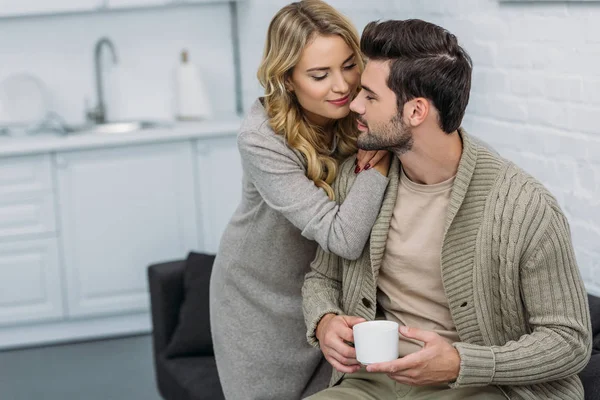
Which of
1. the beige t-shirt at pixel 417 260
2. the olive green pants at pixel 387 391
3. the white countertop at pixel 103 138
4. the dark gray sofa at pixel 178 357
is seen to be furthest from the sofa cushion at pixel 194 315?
the white countertop at pixel 103 138

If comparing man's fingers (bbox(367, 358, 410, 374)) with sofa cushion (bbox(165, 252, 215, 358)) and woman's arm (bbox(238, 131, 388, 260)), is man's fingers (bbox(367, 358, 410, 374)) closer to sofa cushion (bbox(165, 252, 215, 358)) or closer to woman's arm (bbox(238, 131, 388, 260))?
woman's arm (bbox(238, 131, 388, 260))

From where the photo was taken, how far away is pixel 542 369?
183 centimetres

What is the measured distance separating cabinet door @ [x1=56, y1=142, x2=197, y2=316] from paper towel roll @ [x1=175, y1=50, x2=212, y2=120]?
0.36 meters

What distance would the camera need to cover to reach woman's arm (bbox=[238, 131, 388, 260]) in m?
2.03

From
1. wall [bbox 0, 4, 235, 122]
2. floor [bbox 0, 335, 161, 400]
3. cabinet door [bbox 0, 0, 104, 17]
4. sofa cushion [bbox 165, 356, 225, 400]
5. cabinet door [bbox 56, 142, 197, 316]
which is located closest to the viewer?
sofa cushion [bbox 165, 356, 225, 400]

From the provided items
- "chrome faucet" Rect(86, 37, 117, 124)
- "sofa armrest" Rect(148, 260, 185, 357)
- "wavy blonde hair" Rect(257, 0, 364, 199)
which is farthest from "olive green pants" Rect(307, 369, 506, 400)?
"chrome faucet" Rect(86, 37, 117, 124)

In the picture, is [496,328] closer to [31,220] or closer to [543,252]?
[543,252]

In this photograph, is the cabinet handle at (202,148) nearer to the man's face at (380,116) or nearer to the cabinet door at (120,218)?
the cabinet door at (120,218)

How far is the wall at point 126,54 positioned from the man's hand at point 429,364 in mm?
3429

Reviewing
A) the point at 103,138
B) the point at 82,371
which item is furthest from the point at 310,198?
the point at 103,138

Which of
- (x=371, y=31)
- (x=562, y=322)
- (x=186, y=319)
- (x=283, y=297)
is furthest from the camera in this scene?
(x=186, y=319)

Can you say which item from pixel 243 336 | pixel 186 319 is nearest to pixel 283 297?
pixel 243 336

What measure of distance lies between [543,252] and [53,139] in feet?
9.94

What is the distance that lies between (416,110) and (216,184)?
2818mm
